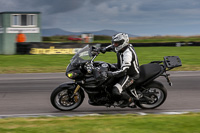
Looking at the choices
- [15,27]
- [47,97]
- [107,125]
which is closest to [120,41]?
[107,125]

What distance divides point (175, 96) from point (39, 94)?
11.7ft

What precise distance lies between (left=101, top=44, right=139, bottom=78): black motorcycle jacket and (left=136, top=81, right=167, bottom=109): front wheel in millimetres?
456

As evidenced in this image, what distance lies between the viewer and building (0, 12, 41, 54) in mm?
22938

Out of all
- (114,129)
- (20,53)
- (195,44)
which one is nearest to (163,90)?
(114,129)

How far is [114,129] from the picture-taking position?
4.99 metres

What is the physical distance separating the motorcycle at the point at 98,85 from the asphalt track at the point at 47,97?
0.21m

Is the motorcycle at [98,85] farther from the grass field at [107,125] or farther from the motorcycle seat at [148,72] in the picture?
the grass field at [107,125]

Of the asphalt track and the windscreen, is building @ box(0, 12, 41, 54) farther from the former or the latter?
the windscreen

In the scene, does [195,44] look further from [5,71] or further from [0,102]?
[0,102]

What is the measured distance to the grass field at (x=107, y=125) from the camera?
4.94 meters

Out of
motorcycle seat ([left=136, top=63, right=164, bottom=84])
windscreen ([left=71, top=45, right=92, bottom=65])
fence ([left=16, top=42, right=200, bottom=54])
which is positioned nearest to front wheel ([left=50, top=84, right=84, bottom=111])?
windscreen ([left=71, top=45, right=92, bottom=65])

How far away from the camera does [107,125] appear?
5.28 m

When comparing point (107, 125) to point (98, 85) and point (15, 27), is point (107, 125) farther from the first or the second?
point (15, 27)

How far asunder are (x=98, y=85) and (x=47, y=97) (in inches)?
95.3
